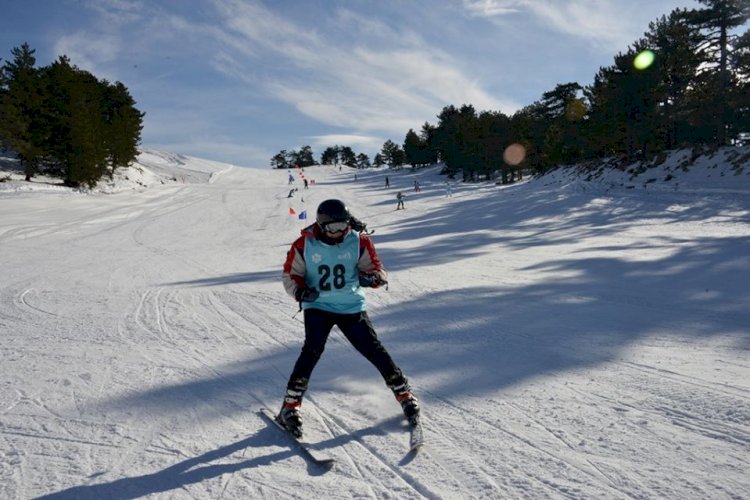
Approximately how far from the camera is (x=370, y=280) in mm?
3873

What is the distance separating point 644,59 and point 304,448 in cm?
3170

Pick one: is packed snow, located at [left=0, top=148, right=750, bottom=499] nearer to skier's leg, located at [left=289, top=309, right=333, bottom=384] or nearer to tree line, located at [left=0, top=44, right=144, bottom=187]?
skier's leg, located at [left=289, top=309, right=333, bottom=384]

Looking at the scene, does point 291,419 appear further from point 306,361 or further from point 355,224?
point 355,224

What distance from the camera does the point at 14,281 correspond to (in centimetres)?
1041

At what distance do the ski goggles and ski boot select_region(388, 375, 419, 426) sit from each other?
140 cm

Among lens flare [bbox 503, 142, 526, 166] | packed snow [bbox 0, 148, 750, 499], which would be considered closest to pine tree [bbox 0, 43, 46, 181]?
packed snow [bbox 0, 148, 750, 499]

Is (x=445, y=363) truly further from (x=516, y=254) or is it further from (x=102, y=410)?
(x=516, y=254)

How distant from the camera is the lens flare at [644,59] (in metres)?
27.2

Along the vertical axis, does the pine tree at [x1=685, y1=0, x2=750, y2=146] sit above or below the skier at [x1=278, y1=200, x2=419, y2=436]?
above

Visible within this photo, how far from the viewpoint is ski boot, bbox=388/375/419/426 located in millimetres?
3908

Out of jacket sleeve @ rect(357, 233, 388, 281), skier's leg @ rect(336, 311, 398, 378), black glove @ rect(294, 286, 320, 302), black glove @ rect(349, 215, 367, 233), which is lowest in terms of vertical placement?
skier's leg @ rect(336, 311, 398, 378)

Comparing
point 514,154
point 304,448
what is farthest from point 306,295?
point 514,154

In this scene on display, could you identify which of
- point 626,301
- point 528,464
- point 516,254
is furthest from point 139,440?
point 516,254

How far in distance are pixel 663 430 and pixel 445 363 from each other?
7.38 ft
